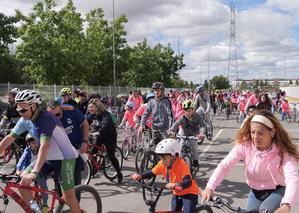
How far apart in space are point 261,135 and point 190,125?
514 centimetres

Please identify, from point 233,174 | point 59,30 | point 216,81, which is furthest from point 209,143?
point 216,81

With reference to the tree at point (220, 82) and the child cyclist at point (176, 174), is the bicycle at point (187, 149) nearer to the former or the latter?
the child cyclist at point (176, 174)

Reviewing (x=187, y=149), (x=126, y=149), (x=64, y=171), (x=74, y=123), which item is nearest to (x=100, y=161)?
(x=187, y=149)

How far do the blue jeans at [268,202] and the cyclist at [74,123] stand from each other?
301 centimetres

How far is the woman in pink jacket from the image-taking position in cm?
370

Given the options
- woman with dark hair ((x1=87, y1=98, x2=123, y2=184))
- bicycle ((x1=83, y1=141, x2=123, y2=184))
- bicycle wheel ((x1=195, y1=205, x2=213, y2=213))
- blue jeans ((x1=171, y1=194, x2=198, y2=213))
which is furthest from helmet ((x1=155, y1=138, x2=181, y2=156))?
bicycle ((x1=83, y1=141, x2=123, y2=184))

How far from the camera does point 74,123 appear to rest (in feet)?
22.1

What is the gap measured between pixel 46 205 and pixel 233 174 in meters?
5.48

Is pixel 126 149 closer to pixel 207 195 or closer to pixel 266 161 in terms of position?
pixel 266 161

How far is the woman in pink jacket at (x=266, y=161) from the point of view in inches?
146

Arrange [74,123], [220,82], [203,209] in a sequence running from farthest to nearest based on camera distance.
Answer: [220,82], [74,123], [203,209]

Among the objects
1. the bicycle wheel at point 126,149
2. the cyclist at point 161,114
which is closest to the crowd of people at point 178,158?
the cyclist at point 161,114

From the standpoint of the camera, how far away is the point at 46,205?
5090 mm

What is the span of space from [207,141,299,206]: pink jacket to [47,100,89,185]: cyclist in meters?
2.98
